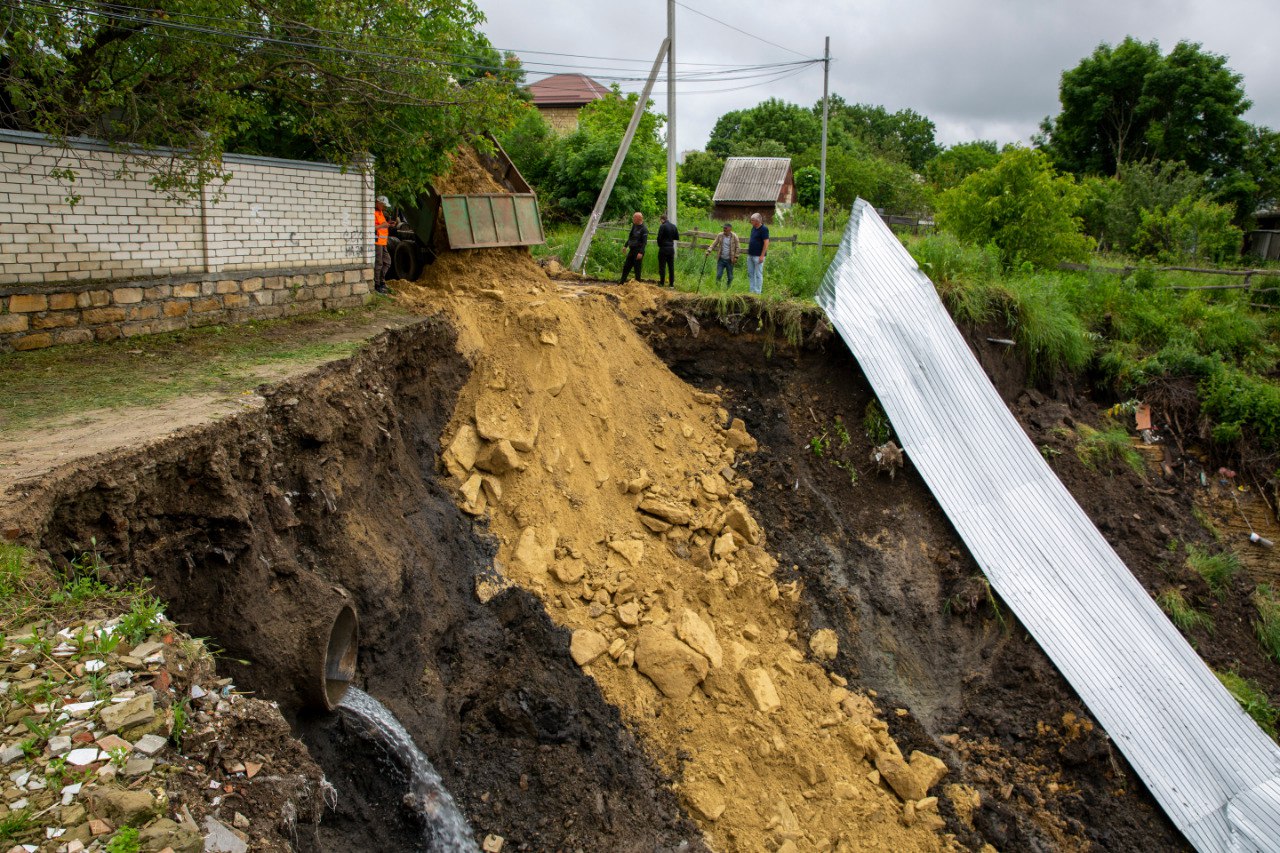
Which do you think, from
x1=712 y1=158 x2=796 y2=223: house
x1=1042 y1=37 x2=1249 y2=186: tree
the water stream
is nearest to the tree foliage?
x1=1042 y1=37 x2=1249 y2=186: tree

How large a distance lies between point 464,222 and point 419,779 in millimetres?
7852

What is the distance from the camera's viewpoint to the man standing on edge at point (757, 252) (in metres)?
12.3

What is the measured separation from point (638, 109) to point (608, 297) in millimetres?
4767

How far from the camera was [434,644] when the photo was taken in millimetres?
7137

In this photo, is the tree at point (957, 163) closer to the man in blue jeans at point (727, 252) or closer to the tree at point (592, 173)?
the tree at point (592, 173)

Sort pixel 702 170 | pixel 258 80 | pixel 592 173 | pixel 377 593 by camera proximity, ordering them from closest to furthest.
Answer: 1. pixel 377 593
2. pixel 258 80
3. pixel 592 173
4. pixel 702 170

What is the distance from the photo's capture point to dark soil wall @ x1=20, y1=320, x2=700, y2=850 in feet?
17.1

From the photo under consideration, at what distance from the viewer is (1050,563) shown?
9305 millimetres

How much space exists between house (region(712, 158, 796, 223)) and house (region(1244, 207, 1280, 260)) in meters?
13.4

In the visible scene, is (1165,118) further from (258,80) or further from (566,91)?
(258,80)

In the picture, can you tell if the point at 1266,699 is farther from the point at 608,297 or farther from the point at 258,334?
the point at 258,334

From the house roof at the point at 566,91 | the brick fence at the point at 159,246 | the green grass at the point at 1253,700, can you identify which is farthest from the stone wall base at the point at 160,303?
the house roof at the point at 566,91

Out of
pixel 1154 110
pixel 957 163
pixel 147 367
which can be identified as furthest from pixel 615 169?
pixel 957 163

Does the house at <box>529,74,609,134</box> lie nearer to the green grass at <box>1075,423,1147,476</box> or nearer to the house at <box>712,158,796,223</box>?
the house at <box>712,158,796,223</box>
